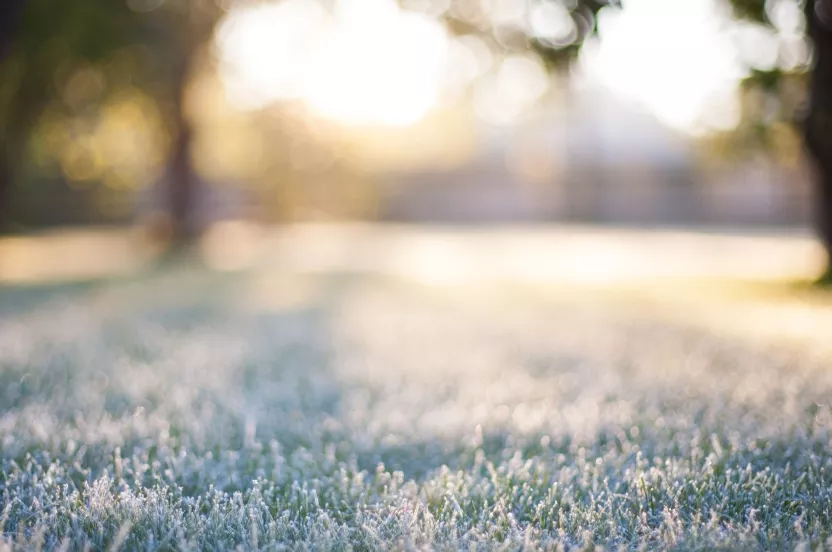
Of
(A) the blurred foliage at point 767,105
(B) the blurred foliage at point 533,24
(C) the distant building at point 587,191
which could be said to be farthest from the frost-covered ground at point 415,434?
(C) the distant building at point 587,191

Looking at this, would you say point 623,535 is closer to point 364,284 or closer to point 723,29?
point 364,284

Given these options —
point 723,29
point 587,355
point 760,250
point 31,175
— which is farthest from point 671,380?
point 31,175

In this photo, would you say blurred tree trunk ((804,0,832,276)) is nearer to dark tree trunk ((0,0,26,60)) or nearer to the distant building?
dark tree trunk ((0,0,26,60))

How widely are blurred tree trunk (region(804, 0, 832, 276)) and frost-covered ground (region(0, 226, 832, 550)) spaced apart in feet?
15.5

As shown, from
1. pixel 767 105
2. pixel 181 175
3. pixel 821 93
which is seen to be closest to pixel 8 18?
pixel 181 175

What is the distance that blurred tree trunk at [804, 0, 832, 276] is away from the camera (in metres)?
10.8

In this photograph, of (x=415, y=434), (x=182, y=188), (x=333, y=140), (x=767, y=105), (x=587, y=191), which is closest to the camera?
(x=415, y=434)

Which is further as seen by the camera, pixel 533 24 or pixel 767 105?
pixel 767 105

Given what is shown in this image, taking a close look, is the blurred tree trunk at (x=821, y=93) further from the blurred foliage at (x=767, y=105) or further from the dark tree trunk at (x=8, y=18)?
the dark tree trunk at (x=8, y=18)

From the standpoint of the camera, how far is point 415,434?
155 inches

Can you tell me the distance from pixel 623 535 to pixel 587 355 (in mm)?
3686

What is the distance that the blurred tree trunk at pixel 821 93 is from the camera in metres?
10.8

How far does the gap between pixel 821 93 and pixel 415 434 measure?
34.4ft

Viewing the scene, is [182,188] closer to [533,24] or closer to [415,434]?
[533,24]
